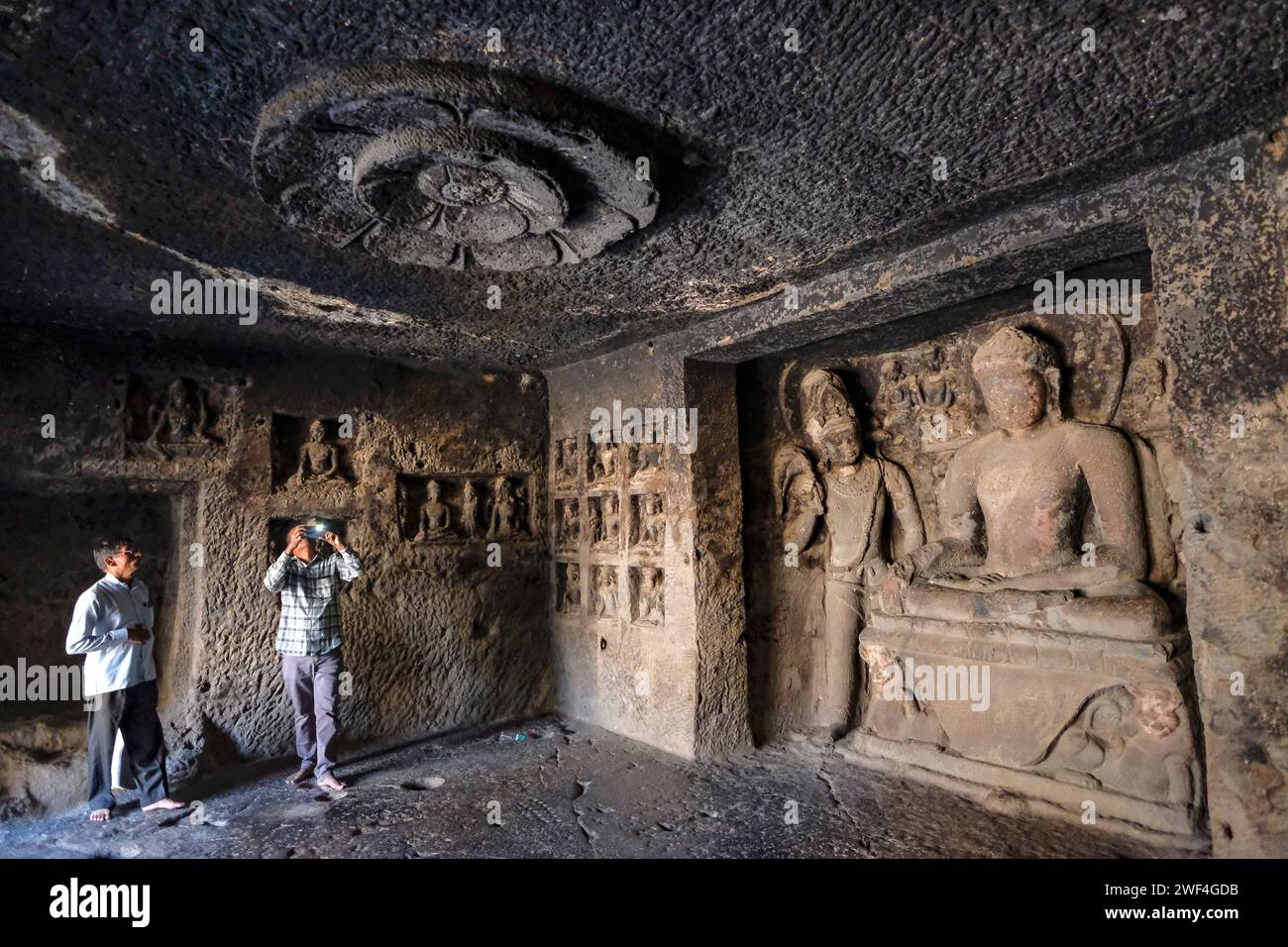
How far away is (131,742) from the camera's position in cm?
417

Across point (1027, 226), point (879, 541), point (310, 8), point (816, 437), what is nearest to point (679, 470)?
point (816, 437)

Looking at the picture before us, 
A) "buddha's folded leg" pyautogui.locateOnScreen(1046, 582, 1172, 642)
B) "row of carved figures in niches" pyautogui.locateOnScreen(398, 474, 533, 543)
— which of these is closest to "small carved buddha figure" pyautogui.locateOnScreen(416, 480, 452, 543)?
"row of carved figures in niches" pyautogui.locateOnScreen(398, 474, 533, 543)

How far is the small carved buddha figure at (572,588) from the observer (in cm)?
606

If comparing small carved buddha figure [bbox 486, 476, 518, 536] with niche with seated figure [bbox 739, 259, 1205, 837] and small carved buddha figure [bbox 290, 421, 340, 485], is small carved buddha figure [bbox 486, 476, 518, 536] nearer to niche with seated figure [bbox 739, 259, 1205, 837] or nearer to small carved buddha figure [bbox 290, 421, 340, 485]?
small carved buddha figure [bbox 290, 421, 340, 485]

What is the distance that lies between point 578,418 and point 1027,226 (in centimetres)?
361

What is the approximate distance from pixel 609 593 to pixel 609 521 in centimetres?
57

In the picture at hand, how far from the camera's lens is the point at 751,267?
3898 millimetres

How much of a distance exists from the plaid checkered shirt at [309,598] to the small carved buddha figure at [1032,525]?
349 centimetres

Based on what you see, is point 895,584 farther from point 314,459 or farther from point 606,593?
point 314,459

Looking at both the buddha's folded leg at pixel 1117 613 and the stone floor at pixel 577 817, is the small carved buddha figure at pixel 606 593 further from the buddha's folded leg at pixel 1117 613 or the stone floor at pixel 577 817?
the buddha's folded leg at pixel 1117 613

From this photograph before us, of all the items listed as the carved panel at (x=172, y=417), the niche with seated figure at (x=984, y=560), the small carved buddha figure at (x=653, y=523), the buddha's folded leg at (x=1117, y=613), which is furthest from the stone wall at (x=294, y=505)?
the buddha's folded leg at (x=1117, y=613)

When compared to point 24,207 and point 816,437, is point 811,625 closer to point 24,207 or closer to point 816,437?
point 816,437

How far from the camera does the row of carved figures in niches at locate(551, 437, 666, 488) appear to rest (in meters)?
5.32

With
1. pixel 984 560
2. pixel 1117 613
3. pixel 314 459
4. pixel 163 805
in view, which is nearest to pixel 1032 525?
pixel 984 560
